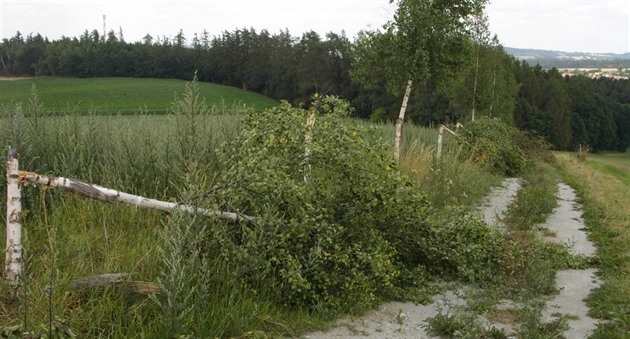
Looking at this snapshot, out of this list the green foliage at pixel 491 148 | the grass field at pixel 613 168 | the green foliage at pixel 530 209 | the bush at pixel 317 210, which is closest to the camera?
the bush at pixel 317 210

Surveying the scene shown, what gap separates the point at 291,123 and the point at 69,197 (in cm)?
250

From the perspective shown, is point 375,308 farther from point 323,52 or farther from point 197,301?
point 323,52

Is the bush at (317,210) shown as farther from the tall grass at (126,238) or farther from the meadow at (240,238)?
the tall grass at (126,238)

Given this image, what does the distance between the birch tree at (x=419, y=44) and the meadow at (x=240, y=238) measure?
6.80 metres

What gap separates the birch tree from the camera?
43.2 feet

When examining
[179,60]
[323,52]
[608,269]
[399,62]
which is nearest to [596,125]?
[323,52]

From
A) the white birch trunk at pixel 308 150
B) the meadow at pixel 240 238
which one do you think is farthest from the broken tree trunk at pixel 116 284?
the white birch trunk at pixel 308 150

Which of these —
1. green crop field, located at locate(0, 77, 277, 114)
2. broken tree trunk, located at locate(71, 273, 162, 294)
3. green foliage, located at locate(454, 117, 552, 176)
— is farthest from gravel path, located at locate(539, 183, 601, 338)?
green crop field, located at locate(0, 77, 277, 114)

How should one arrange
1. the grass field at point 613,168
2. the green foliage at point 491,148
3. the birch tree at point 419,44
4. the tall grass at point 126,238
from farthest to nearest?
the grass field at point 613,168 → the green foliage at point 491,148 → the birch tree at point 419,44 → the tall grass at point 126,238

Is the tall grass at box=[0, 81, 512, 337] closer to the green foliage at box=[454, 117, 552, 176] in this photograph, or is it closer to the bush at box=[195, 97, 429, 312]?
the bush at box=[195, 97, 429, 312]

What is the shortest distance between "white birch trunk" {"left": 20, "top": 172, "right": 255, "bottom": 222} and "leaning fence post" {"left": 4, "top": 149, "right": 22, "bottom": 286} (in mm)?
90

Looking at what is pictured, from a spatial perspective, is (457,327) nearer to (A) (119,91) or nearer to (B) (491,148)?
(B) (491,148)

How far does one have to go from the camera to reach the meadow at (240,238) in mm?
4195

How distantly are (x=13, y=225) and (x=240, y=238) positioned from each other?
1.90 metres
